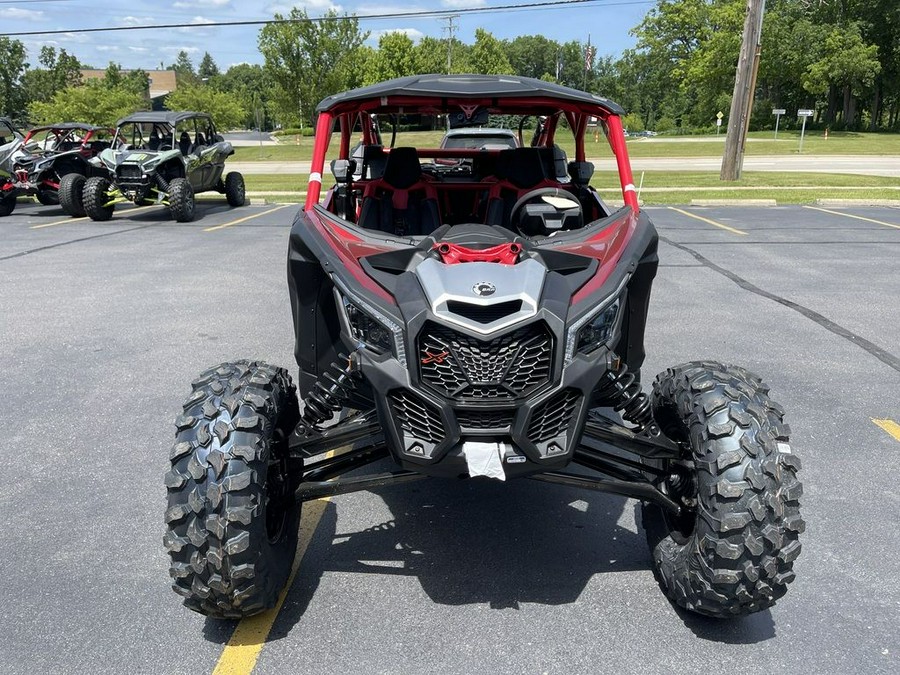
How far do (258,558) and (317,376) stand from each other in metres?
0.98

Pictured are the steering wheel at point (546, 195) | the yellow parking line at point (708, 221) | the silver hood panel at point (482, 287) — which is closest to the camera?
the silver hood panel at point (482, 287)

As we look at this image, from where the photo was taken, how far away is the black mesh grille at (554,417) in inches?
100.0

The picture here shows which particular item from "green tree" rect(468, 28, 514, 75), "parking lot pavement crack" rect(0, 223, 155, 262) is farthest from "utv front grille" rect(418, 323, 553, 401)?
"green tree" rect(468, 28, 514, 75)

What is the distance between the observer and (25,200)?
18.6 metres

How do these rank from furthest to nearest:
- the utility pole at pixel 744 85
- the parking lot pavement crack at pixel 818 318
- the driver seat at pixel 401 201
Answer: the utility pole at pixel 744 85 < the parking lot pavement crack at pixel 818 318 < the driver seat at pixel 401 201

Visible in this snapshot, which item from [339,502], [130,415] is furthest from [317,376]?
[130,415]

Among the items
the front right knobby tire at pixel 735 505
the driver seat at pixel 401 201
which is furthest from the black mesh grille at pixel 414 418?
the driver seat at pixel 401 201

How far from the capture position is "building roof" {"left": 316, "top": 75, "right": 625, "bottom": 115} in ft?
11.3

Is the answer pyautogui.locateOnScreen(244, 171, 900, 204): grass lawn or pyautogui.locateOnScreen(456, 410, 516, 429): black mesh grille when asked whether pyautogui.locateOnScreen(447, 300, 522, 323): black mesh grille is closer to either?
pyautogui.locateOnScreen(456, 410, 516, 429): black mesh grille

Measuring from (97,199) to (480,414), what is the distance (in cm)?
1345

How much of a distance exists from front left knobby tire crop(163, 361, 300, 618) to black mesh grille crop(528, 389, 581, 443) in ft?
3.20

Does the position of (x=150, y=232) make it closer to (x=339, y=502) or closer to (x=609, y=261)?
(x=339, y=502)

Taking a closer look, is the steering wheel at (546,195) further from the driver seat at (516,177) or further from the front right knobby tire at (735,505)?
the front right knobby tire at (735,505)

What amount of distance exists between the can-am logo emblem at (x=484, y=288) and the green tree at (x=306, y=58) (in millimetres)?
52717
